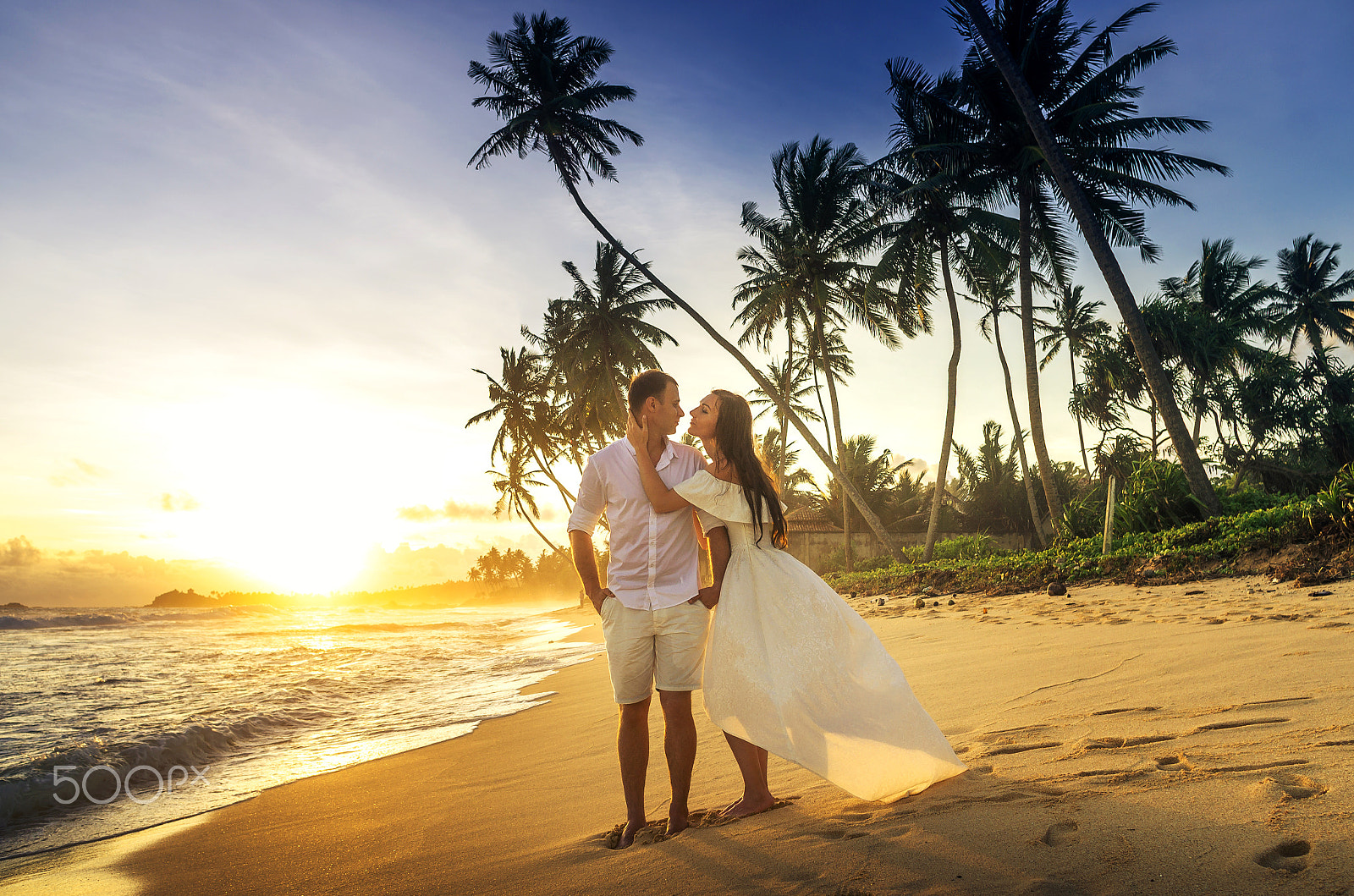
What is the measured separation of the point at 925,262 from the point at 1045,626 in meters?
14.5

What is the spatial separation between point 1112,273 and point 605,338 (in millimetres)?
17831

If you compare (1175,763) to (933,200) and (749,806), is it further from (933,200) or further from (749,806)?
(933,200)

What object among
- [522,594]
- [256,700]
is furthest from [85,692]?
[522,594]

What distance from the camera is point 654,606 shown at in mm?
2658

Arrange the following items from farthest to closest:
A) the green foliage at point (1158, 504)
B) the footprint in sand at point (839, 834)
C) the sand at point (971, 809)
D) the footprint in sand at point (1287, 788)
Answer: the green foliage at point (1158, 504), the footprint in sand at point (839, 834), the footprint in sand at point (1287, 788), the sand at point (971, 809)

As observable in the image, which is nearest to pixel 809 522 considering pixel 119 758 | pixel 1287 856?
pixel 119 758

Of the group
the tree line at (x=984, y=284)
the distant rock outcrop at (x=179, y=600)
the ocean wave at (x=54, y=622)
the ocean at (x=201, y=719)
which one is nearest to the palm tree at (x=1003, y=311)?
the tree line at (x=984, y=284)

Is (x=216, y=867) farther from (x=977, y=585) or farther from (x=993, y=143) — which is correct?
(x=993, y=143)

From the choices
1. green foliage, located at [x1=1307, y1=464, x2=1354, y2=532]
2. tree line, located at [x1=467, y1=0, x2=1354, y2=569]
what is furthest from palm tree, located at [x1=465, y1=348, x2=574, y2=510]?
green foliage, located at [x1=1307, y1=464, x2=1354, y2=532]

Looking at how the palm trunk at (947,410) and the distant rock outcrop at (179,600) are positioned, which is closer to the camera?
the palm trunk at (947,410)

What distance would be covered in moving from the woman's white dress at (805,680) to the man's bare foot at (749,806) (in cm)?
22

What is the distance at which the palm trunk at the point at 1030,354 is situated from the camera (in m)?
15.0

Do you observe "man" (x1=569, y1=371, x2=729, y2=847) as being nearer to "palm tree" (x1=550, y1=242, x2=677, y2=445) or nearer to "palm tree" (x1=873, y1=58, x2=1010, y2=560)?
"palm tree" (x1=873, y1=58, x2=1010, y2=560)

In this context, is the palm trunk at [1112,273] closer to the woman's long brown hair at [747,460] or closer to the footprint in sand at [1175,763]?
the footprint in sand at [1175,763]
